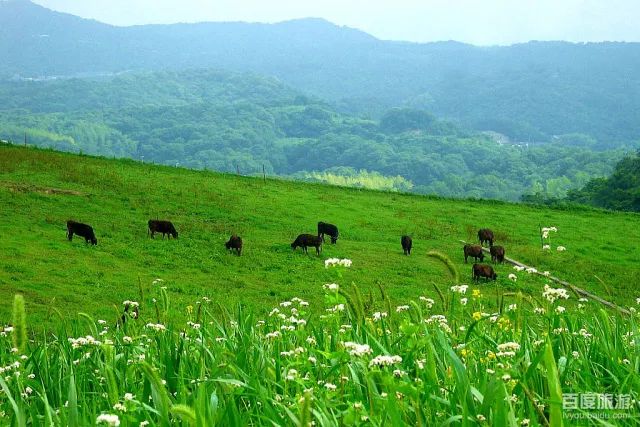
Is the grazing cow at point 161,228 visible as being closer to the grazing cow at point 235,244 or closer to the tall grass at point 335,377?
the grazing cow at point 235,244

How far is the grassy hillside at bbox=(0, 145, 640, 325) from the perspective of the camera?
28.2m

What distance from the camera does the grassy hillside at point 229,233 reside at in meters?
28.2

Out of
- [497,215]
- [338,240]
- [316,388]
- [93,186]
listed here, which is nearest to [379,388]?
[316,388]

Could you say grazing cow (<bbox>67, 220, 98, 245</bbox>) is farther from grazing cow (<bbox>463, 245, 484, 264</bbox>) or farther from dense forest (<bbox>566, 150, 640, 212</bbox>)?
dense forest (<bbox>566, 150, 640, 212</bbox>)

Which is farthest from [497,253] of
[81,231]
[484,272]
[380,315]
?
[380,315]

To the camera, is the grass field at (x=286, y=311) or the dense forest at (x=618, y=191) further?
the dense forest at (x=618, y=191)

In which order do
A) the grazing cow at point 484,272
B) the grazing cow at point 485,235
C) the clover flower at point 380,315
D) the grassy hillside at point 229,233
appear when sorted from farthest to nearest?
the grazing cow at point 485,235 → the grazing cow at point 484,272 → the grassy hillside at point 229,233 → the clover flower at point 380,315

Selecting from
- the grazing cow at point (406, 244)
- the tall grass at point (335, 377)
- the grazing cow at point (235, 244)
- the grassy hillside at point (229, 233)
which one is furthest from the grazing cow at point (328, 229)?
the tall grass at point (335, 377)

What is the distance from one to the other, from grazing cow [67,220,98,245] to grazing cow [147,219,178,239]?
3301mm

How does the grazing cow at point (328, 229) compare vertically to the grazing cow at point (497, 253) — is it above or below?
above

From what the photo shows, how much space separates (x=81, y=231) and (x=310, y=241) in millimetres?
10686

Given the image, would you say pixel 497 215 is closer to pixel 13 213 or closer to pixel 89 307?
pixel 13 213

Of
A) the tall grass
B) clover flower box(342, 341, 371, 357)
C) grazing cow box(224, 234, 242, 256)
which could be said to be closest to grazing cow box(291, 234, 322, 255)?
grazing cow box(224, 234, 242, 256)

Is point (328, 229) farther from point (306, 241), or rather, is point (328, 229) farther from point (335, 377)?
point (335, 377)
